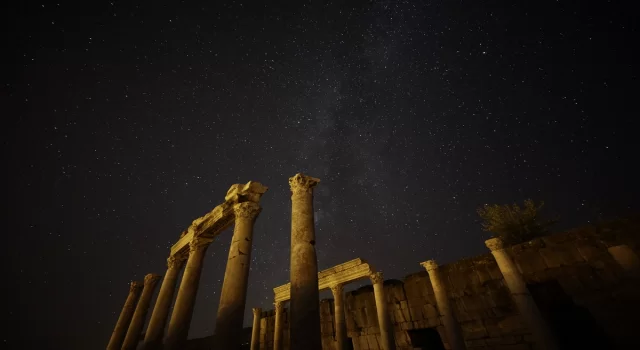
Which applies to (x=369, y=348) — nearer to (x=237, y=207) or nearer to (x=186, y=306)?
(x=186, y=306)

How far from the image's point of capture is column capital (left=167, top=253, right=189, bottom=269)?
42.8 feet

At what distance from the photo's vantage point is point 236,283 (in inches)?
308

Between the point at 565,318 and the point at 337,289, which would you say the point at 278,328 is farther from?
the point at 565,318

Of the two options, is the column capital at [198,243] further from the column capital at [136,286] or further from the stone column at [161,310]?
the column capital at [136,286]

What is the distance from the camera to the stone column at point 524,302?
27.5ft

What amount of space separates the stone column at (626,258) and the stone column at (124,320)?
73.8ft

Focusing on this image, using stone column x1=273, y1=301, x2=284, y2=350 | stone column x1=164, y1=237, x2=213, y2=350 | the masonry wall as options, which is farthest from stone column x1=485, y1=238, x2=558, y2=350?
stone column x1=273, y1=301, x2=284, y2=350

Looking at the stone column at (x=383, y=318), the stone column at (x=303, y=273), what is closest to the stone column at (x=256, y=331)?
the stone column at (x=383, y=318)

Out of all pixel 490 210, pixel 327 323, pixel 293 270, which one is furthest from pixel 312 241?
pixel 490 210

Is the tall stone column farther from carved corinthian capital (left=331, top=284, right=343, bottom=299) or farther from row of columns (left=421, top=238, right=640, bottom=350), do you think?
row of columns (left=421, top=238, right=640, bottom=350)

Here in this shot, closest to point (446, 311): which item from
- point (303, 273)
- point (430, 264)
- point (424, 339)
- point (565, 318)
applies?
point (430, 264)

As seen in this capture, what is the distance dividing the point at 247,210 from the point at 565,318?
13.8 meters

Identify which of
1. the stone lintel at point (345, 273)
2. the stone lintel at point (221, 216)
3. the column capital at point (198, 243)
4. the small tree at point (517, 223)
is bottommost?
the stone lintel at point (345, 273)

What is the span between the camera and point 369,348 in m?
14.8
